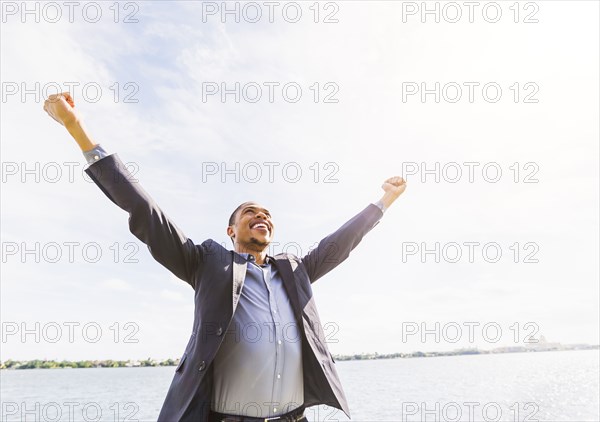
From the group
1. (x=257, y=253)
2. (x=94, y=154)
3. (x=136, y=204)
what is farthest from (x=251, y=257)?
(x=94, y=154)

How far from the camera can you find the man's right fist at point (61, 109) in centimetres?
254

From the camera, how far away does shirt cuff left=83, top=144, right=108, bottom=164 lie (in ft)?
8.54

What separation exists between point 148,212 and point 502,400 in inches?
972

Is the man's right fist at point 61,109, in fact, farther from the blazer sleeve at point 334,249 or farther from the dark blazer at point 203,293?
the blazer sleeve at point 334,249

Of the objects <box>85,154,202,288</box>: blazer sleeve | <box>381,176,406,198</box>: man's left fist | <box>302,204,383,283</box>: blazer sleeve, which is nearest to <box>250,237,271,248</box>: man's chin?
<box>302,204,383,283</box>: blazer sleeve

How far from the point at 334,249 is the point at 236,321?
920mm

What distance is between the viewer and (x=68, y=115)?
2.55 metres

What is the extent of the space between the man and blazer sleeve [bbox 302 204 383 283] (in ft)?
0.73

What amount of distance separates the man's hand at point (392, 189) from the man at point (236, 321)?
901 millimetres

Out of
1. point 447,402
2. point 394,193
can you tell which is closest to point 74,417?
point 447,402

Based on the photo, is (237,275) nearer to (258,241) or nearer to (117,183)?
(258,241)

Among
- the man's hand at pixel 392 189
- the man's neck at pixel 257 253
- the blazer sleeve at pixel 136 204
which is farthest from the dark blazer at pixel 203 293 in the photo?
the man's hand at pixel 392 189

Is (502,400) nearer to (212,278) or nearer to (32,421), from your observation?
(32,421)

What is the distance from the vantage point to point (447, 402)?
2298 centimetres
